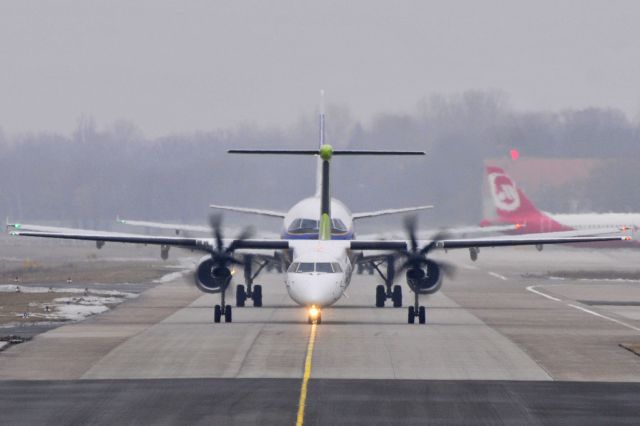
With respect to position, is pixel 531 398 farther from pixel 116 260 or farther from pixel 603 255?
pixel 603 255

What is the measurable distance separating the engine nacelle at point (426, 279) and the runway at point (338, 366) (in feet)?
4.23

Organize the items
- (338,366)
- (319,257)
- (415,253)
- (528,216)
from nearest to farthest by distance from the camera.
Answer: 1. (338,366)
2. (319,257)
3. (415,253)
4. (528,216)

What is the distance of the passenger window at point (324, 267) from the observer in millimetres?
41125

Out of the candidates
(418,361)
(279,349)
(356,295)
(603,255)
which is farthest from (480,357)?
(603,255)

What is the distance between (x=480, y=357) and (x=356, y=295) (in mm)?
23514

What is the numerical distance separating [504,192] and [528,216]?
9.51ft

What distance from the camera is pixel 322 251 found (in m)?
42.8

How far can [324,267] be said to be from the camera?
4122 centimetres

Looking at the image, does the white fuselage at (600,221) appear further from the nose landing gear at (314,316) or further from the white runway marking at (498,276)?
the nose landing gear at (314,316)

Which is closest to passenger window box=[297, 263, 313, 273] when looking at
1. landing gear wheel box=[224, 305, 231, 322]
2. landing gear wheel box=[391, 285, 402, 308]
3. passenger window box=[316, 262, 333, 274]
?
passenger window box=[316, 262, 333, 274]

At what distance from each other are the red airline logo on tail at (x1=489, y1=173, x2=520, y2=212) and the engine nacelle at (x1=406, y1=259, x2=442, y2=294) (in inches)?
2657

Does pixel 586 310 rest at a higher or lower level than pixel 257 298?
lower

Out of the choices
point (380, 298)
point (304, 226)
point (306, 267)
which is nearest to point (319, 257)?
Answer: point (306, 267)

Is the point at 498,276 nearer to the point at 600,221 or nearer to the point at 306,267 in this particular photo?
the point at 600,221
